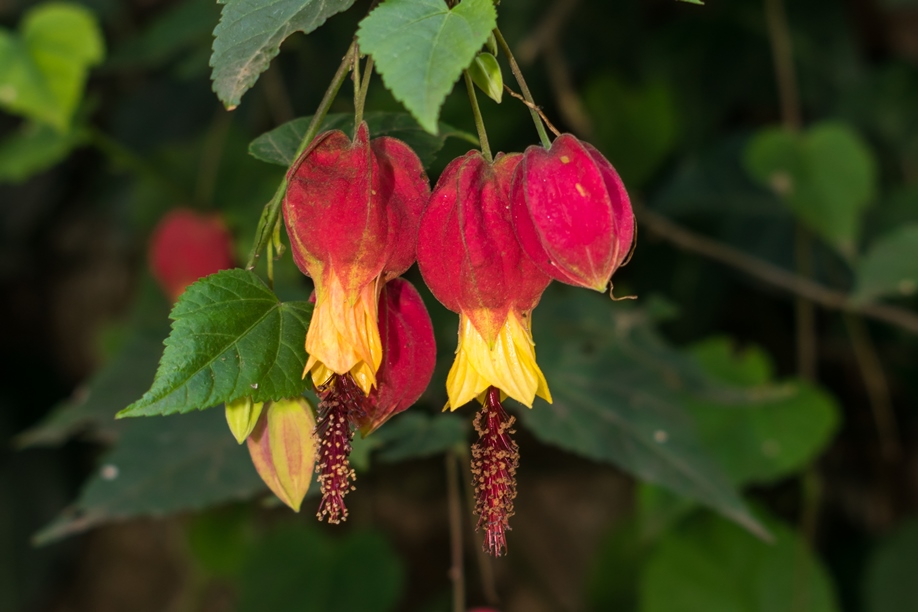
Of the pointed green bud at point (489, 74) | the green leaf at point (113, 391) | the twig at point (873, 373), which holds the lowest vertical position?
the twig at point (873, 373)

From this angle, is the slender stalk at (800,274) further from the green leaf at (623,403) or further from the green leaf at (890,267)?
the green leaf at (623,403)

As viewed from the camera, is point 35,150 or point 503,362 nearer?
point 503,362

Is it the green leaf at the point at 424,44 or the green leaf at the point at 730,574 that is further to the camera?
the green leaf at the point at 730,574

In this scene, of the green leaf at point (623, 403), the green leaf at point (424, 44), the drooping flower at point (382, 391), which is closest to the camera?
the green leaf at point (424, 44)

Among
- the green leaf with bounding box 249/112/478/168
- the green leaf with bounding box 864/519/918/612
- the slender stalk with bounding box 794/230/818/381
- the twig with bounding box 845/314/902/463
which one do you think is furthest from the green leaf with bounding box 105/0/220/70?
the green leaf with bounding box 864/519/918/612

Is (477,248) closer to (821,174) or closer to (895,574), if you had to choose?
(821,174)

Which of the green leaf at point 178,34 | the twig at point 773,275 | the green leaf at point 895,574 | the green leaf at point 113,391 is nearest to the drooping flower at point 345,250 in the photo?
the green leaf at point 113,391

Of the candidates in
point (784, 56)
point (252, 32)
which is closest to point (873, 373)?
point (784, 56)
